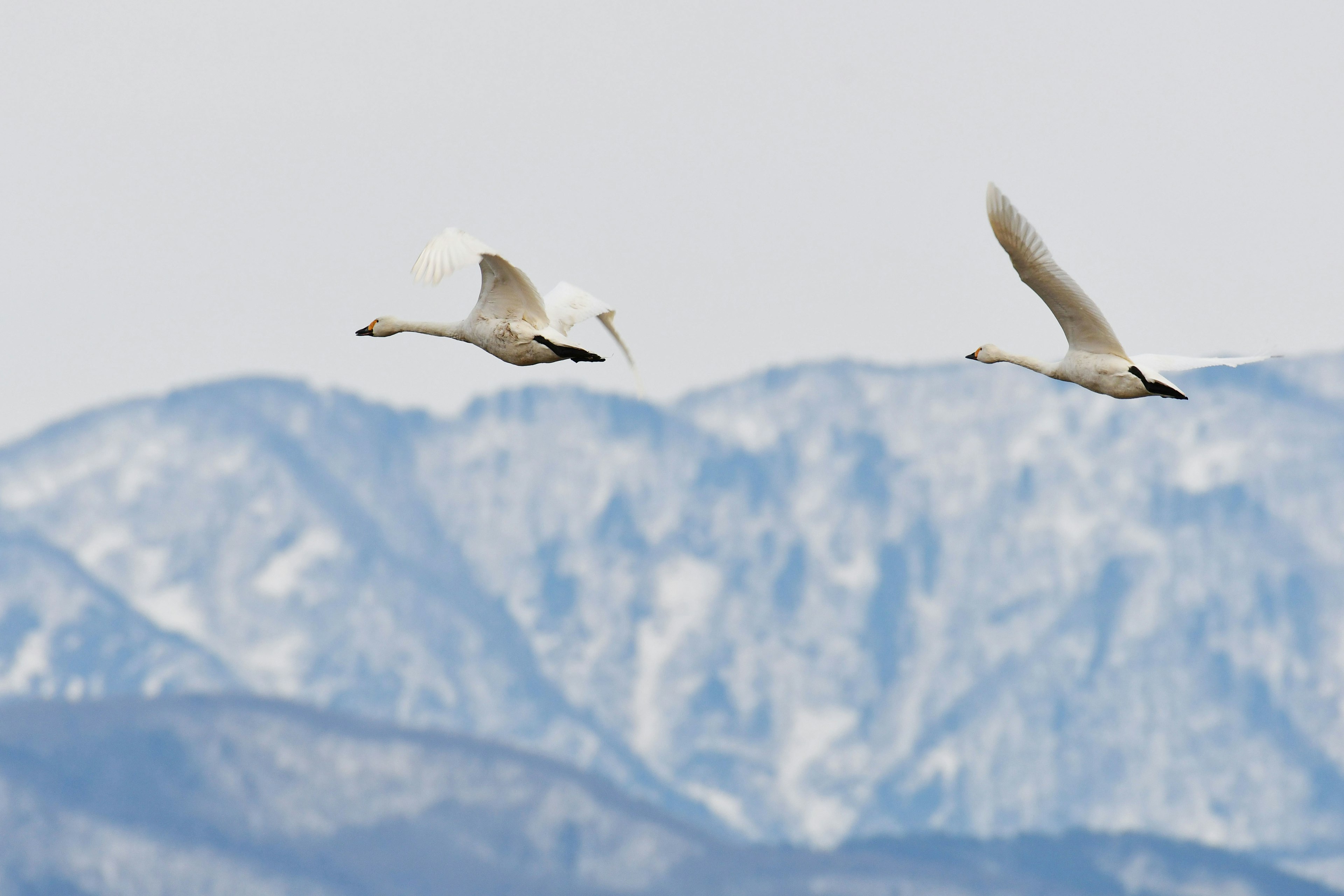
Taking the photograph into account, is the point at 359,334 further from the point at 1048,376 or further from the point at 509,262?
the point at 1048,376

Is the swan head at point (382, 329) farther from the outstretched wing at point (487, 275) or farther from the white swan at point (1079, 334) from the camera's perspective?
the white swan at point (1079, 334)

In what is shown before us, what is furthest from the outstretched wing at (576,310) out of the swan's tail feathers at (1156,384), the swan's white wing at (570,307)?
the swan's tail feathers at (1156,384)

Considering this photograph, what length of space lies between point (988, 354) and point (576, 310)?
13128 mm

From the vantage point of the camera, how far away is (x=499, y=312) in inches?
2344

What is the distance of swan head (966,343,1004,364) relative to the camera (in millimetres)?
58750

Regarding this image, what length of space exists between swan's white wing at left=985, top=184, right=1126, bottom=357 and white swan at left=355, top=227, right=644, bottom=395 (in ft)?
32.9

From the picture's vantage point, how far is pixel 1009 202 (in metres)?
50.5

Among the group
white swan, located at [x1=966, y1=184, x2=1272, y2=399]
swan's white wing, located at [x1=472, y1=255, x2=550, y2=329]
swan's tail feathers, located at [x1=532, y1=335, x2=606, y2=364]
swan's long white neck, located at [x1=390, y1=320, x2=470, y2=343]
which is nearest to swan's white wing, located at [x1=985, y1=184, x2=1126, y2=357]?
Answer: white swan, located at [x1=966, y1=184, x2=1272, y2=399]

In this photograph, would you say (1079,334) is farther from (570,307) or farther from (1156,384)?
(570,307)

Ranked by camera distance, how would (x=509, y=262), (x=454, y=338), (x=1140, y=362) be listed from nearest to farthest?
1. (x=1140, y=362)
2. (x=509, y=262)
3. (x=454, y=338)

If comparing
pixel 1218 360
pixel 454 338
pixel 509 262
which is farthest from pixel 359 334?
pixel 1218 360

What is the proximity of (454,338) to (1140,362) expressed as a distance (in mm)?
18200

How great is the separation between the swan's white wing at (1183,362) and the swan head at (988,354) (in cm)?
379

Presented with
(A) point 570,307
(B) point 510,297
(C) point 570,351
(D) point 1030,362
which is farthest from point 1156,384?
(A) point 570,307
